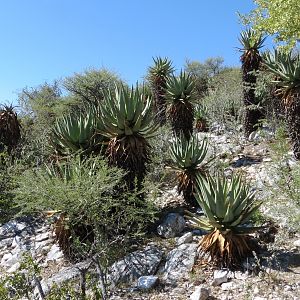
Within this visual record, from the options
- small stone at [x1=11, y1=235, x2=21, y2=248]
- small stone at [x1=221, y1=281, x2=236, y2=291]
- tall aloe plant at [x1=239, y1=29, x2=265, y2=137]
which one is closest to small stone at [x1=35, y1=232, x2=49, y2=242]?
small stone at [x1=11, y1=235, x2=21, y2=248]

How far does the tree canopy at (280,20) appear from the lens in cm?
1213

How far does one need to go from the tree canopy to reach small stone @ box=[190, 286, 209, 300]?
944cm

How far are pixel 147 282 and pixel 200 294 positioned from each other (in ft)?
3.27

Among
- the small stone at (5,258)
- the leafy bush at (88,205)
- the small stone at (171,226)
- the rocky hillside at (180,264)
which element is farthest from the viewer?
the small stone at (5,258)

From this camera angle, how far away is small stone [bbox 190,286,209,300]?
5368mm

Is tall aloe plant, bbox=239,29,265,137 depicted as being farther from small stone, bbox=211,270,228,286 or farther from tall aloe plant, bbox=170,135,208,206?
small stone, bbox=211,270,228,286

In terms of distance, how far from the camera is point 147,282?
19.9 ft

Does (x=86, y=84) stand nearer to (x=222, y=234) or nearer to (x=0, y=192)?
(x=0, y=192)

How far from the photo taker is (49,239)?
8547mm

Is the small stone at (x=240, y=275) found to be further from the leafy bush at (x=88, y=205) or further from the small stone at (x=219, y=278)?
the leafy bush at (x=88, y=205)

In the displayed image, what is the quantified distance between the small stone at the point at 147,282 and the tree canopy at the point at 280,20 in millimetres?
9351

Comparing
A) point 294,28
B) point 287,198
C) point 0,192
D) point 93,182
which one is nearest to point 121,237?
point 93,182

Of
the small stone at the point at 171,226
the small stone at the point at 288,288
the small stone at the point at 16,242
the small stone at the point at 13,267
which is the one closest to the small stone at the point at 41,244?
the small stone at the point at 16,242

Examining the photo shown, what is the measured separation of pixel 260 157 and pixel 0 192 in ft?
23.2
